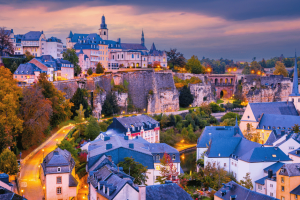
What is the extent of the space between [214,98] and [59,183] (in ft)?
197

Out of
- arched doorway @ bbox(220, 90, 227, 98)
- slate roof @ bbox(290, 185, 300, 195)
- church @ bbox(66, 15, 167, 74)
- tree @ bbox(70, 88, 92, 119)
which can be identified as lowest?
slate roof @ bbox(290, 185, 300, 195)

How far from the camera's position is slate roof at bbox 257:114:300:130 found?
4872 centimetres

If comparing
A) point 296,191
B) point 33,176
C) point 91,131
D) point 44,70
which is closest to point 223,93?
point 44,70

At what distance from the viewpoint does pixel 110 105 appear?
57625 mm

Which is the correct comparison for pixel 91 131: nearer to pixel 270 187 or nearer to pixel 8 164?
pixel 8 164

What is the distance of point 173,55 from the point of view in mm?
84375

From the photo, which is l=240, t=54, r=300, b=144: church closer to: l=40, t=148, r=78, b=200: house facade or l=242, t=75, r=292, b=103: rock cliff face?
l=242, t=75, r=292, b=103: rock cliff face

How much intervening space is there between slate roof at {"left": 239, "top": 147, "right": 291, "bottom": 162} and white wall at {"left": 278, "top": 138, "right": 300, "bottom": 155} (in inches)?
114

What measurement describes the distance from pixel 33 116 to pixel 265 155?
23.6 metres

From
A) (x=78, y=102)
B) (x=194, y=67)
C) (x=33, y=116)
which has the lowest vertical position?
(x=78, y=102)

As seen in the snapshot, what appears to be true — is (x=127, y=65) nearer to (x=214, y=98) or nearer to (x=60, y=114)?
(x=214, y=98)

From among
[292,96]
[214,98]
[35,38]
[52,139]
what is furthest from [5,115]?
[214,98]

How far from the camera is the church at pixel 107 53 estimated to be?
233 feet

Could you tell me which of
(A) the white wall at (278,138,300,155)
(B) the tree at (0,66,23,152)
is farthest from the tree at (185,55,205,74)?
(B) the tree at (0,66,23,152)
